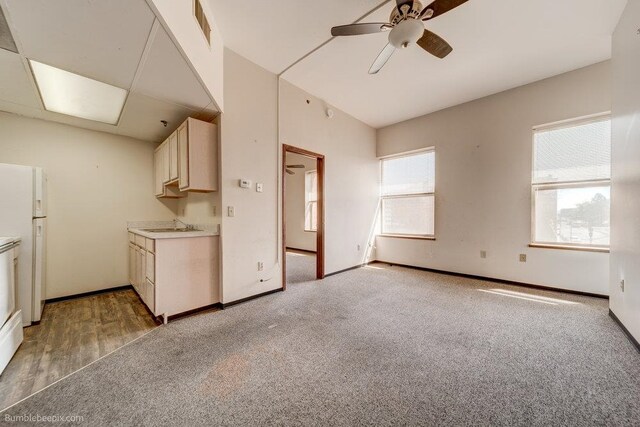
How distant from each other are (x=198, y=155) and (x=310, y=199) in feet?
14.7

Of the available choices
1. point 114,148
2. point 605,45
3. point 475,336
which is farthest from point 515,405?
point 114,148

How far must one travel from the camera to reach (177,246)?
248 cm

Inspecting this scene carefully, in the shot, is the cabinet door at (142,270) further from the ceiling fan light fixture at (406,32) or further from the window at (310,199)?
the window at (310,199)

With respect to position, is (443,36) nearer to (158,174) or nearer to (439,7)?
Result: (439,7)

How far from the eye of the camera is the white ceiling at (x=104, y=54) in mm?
1337

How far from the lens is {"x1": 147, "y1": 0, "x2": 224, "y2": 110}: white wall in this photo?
147 cm

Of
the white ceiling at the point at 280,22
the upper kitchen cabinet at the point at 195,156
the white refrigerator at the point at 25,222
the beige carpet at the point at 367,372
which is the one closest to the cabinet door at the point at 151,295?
the beige carpet at the point at 367,372

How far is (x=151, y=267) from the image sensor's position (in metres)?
2.43

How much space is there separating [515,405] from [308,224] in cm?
586

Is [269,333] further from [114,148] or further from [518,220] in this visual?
[518,220]

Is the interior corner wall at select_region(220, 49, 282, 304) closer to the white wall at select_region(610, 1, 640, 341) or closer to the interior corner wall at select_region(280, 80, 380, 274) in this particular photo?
the interior corner wall at select_region(280, 80, 380, 274)

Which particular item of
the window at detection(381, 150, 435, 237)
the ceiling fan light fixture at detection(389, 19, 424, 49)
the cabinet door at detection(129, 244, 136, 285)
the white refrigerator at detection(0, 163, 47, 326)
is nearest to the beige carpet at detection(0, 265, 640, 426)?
the white refrigerator at detection(0, 163, 47, 326)

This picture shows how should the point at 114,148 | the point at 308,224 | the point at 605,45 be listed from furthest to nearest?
the point at 308,224, the point at 114,148, the point at 605,45

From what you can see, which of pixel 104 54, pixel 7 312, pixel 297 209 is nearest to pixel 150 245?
pixel 7 312
